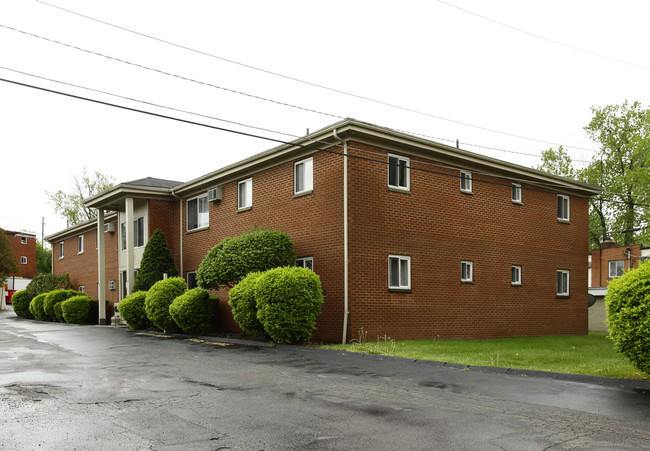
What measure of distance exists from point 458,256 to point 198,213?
37.7 feet

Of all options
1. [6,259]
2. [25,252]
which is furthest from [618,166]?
[25,252]

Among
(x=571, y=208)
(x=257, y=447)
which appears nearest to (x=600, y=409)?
(x=257, y=447)

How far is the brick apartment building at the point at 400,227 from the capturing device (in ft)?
56.4

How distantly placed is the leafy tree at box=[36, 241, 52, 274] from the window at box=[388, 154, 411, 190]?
226ft

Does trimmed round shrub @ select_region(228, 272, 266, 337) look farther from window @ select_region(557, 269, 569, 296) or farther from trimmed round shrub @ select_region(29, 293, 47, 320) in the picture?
trimmed round shrub @ select_region(29, 293, 47, 320)

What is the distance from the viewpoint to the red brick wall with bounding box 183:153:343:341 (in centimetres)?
1720

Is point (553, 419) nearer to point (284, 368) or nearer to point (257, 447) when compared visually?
point (257, 447)

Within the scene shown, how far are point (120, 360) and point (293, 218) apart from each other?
769 centimetres

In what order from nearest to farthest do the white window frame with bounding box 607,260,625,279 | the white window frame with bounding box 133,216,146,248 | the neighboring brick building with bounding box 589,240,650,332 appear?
1. the white window frame with bounding box 133,216,146,248
2. the neighboring brick building with bounding box 589,240,650,332
3. the white window frame with bounding box 607,260,625,279

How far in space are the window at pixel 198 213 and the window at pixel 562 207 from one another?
1463 cm

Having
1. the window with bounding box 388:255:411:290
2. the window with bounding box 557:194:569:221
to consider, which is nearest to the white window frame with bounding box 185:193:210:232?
the window with bounding box 388:255:411:290

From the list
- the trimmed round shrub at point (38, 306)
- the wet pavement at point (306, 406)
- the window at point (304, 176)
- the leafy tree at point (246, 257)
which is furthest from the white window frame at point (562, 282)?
the trimmed round shrub at point (38, 306)

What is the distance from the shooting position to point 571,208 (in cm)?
2502

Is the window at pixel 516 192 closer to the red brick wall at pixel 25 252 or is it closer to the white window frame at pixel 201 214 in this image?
the white window frame at pixel 201 214
